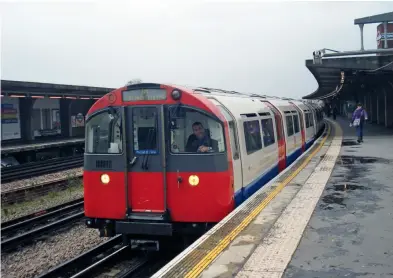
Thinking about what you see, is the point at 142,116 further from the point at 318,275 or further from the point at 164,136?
the point at 318,275

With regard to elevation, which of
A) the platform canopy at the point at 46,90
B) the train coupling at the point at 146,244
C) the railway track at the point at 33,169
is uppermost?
the platform canopy at the point at 46,90

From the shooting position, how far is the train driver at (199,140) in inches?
258

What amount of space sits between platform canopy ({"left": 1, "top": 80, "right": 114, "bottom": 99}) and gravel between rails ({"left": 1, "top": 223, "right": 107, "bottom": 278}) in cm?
1425

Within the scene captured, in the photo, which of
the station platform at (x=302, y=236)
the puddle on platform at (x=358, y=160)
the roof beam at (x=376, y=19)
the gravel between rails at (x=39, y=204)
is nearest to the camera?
the station platform at (x=302, y=236)

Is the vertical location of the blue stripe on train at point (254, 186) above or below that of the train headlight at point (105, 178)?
below

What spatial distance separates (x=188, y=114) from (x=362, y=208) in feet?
10.8

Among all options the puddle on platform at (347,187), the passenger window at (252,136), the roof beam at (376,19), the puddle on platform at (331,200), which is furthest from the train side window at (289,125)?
the roof beam at (376,19)

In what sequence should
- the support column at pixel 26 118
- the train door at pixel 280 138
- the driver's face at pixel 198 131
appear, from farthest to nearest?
the support column at pixel 26 118 < the train door at pixel 280 138 < the driver's face at pixel 198 131

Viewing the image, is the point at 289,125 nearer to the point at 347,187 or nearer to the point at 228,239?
the point at 347,187

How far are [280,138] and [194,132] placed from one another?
5.39 metres

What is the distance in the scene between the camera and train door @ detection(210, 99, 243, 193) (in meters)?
6.88

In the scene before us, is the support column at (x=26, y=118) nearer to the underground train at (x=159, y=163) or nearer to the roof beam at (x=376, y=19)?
the roof beam at (x=376, y=19)

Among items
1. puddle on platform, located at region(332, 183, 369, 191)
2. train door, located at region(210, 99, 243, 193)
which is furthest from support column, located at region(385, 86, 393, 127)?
train door, located at region(210, 99, 243, 193)

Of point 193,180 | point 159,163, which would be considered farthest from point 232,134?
point 159,163
